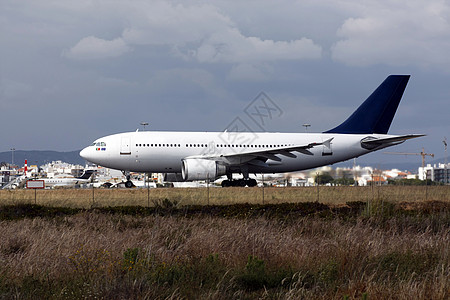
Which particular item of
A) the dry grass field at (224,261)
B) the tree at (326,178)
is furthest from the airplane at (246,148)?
the dry grass field at (224,261)

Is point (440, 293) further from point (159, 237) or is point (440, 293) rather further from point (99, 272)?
point (159, 237)

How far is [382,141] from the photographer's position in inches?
1625

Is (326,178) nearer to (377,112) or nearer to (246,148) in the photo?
(246,148)

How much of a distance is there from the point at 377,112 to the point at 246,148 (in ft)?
35.1

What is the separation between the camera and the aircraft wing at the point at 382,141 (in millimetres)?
39403

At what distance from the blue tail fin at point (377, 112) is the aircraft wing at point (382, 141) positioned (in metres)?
1.14

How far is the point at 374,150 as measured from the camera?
1695 inches

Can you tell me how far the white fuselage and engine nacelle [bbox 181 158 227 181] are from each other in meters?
1.59

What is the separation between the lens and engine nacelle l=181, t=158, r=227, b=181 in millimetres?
36375

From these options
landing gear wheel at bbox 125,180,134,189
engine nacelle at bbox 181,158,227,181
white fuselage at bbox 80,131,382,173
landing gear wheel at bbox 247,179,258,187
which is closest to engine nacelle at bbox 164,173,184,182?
white fuselage at bbox 80,131,382,173

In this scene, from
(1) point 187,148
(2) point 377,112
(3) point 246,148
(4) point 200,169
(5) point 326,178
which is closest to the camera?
(4) point 200,169

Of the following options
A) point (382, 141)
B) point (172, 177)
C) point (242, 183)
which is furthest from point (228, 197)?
point (382, 141)

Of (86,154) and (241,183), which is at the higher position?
(86,154)

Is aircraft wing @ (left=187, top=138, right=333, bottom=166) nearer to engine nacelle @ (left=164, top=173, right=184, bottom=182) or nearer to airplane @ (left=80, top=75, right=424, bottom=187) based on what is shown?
airplane @ (left=80, top=75, right=424, bottom=187)
